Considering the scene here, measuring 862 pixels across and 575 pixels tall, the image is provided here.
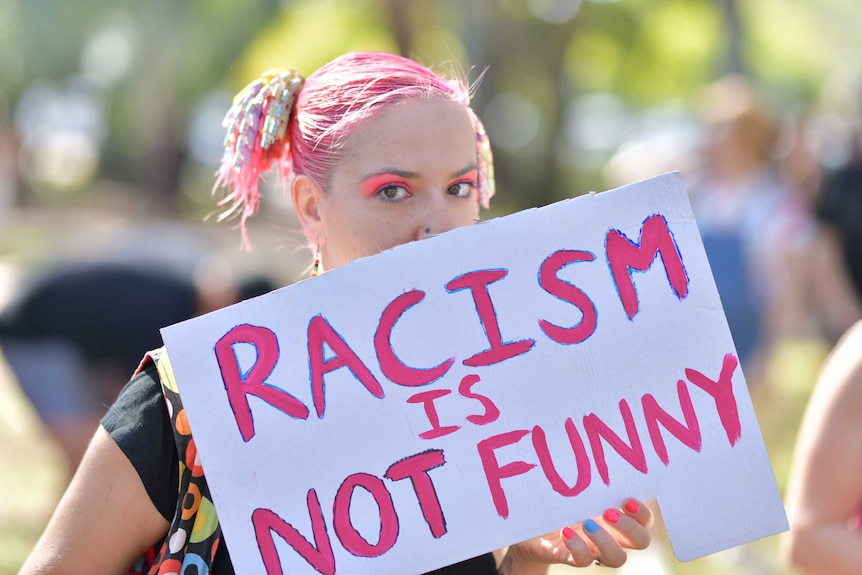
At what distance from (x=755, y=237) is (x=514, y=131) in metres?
18.5

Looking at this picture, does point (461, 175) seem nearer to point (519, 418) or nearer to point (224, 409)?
point (519, 418)

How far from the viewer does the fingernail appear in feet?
5.17

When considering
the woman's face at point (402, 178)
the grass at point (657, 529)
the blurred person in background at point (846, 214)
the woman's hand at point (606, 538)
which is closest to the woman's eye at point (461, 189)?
the woman's face at point (402, 178)

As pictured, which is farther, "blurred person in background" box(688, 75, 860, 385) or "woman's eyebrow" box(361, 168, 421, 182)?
"blurred person in background" box(688, 75, 860, 385)

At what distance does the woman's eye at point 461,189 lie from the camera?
1727 mm

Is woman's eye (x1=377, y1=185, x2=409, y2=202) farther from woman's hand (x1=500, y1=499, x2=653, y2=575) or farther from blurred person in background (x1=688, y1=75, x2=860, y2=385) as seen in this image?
blurred person in background (x1=688, y1=75, x2=860, y2=385)

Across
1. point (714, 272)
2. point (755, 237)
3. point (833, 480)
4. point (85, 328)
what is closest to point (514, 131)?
point (755, 237)

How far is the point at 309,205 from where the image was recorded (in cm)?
183

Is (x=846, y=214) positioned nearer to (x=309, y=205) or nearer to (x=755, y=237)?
(x=755, y=237)

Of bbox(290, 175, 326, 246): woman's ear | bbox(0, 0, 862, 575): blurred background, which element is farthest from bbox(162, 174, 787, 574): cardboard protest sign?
bbox(0, 0, 862, 575): blurred background

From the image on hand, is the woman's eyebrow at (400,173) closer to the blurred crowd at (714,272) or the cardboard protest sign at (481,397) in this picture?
Result: the cardboard protest sign at (481,397)

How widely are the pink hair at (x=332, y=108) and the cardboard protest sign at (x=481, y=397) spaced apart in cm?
27

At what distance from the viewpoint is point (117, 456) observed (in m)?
1.55

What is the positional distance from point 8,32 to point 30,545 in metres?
26.6
